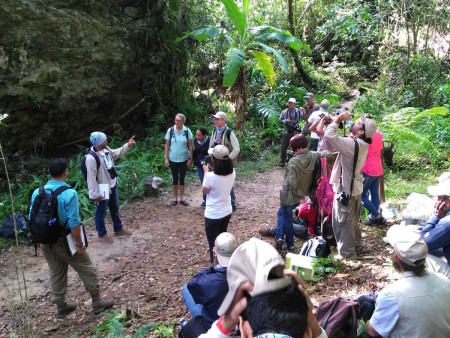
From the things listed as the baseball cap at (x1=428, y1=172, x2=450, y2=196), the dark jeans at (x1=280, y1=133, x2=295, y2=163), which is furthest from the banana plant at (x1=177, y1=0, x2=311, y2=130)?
the baseball cap at (x1=428, y1=172, x2=450, y2=196)

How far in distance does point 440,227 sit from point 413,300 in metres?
0.91

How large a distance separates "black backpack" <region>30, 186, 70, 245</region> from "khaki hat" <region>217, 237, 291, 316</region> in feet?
8.47

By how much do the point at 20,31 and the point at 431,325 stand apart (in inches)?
350

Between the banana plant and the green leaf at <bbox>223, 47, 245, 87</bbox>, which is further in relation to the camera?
the banana plant

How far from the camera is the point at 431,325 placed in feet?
7.98

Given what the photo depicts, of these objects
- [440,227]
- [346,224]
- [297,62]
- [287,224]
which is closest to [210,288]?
[440,227]

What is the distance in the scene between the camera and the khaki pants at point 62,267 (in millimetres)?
4188

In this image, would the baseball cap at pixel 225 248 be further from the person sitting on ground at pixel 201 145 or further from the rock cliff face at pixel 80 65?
the rock cliff face at pixel 80 65

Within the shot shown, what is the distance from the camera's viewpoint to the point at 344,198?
179 inches

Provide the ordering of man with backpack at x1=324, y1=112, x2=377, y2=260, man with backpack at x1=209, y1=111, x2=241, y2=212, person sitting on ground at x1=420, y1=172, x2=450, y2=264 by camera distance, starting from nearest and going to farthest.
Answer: person sitting on ground at x1=420, y1=172, x2=450, y2=264 → man with backpack at x1=324, y1=112, x2=377, y2=260 → man with backpack at x1=209, y1=111, x2=241, y2=212

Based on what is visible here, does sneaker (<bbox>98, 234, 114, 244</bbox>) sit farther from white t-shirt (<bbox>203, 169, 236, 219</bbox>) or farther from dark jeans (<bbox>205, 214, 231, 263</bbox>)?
white t-shirt (<bbox>203, 169, 236, 219</bbox>)

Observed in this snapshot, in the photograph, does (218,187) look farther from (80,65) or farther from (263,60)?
(263,60)

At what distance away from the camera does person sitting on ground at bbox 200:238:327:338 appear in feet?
5.56

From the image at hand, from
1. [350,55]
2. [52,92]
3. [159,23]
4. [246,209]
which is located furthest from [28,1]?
[350,55]
